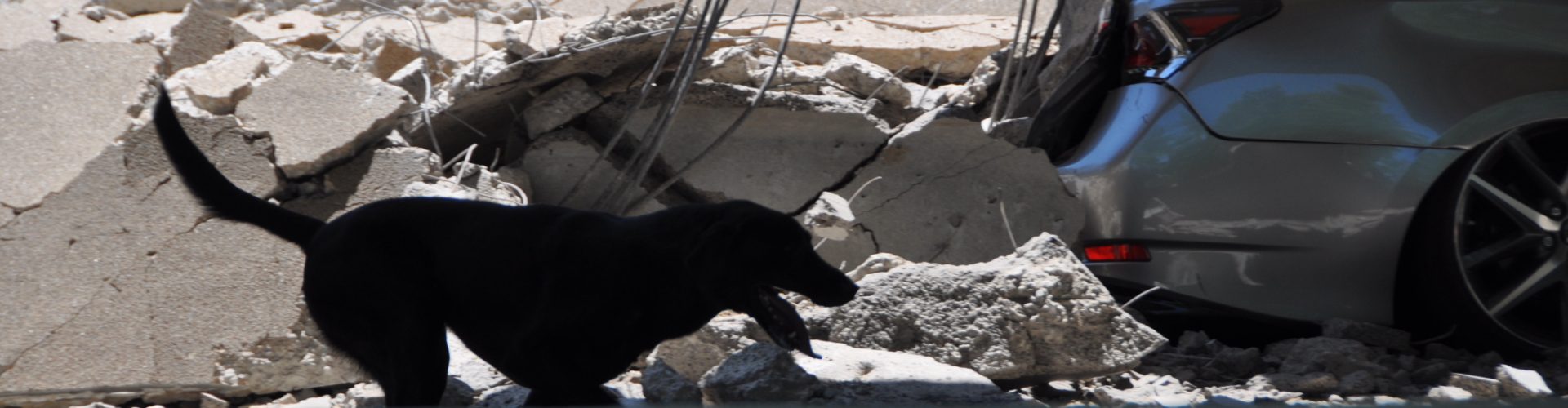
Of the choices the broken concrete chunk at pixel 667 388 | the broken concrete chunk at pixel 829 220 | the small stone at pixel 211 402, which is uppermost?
the broken concrete chunk at pixel 667 388

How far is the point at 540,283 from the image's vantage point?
9.57 feet

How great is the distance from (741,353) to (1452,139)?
5.90 feet

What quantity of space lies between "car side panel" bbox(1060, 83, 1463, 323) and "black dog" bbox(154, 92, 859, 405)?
1174mm

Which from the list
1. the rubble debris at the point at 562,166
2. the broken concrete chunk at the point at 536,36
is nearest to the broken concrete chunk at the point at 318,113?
the broken concrete chunk at the point at 536,36

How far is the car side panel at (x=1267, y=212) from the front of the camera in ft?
11.5

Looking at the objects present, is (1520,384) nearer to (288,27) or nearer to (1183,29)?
(1183,29)

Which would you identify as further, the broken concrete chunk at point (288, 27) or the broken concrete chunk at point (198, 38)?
the broken concrete chunk at point (288, 27)

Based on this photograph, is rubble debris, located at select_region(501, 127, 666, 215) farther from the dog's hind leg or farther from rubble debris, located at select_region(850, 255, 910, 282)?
the dog's hind leg

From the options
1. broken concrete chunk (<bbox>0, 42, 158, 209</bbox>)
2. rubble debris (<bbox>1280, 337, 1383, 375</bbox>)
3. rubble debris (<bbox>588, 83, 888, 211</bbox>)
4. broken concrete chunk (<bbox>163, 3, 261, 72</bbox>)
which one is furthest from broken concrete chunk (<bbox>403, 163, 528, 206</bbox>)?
rubble debris (<bbox>1280, 337, 1383, 375</bbox>)

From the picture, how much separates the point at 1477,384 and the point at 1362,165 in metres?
0.58

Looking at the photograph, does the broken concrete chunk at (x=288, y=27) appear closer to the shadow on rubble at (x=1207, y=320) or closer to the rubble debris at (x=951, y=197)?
the rubble debris at (x=951, y=197)

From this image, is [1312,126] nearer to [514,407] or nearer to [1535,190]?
[1535,190]

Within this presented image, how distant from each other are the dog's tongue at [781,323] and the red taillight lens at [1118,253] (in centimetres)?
119

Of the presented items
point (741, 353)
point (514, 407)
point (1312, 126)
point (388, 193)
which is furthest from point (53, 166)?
point (1312, 126)
